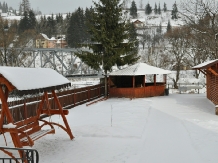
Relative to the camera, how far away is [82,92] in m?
19.7

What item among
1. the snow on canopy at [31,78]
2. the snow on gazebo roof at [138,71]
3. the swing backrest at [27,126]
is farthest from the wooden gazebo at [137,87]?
the swing backrest at [27,126]

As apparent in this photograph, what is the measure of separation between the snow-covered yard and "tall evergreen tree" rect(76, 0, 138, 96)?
335 inches

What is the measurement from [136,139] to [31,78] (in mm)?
4535

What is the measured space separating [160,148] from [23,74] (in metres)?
4.96

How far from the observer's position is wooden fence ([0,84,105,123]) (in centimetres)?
1208

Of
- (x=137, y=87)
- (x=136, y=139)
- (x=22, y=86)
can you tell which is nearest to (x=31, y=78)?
(x=22, y=86)

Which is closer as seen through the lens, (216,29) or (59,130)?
(59,130)

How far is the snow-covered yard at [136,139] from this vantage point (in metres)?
7.92

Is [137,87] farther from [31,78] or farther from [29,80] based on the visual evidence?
[29,80]

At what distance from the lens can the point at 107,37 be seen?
22.7 metres

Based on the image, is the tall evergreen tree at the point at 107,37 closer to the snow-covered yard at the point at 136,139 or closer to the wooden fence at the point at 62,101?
the wooden fence at the point at 62,101

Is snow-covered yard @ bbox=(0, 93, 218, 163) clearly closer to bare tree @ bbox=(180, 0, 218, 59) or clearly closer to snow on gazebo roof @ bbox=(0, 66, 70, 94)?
snow on gazebo roof @ bbox=(0, 66, 70, 94)

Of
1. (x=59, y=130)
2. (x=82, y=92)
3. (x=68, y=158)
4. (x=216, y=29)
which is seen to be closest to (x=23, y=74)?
(x=68, y=158)

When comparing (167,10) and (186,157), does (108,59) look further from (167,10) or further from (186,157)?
(167,10)
